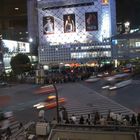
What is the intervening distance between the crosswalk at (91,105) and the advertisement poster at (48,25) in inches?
2648

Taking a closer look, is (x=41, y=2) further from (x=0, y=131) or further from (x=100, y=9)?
(x=0, y=131)

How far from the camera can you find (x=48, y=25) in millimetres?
100875

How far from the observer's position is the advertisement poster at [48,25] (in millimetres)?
99625

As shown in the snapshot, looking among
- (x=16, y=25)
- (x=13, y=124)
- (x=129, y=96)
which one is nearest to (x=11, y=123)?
(x=13, y=124)

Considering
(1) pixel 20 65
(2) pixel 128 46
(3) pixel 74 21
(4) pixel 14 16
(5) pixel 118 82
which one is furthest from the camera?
(4) pixel 14 16

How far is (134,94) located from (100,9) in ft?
224

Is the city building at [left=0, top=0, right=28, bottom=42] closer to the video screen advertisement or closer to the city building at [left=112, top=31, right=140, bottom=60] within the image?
the video screen advertisement

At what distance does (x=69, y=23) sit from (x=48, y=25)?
6909mm

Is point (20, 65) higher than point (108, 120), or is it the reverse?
point (20, 65)

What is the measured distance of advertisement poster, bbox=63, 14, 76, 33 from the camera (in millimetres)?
99188

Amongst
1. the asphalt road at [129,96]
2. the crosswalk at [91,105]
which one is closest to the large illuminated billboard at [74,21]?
the asphalt road at [129,96]

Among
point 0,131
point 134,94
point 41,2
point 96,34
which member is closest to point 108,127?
point 0,131

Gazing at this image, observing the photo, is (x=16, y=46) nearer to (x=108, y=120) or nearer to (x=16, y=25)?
(x=16, y=25)

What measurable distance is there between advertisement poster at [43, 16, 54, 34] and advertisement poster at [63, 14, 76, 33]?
14.1ft
